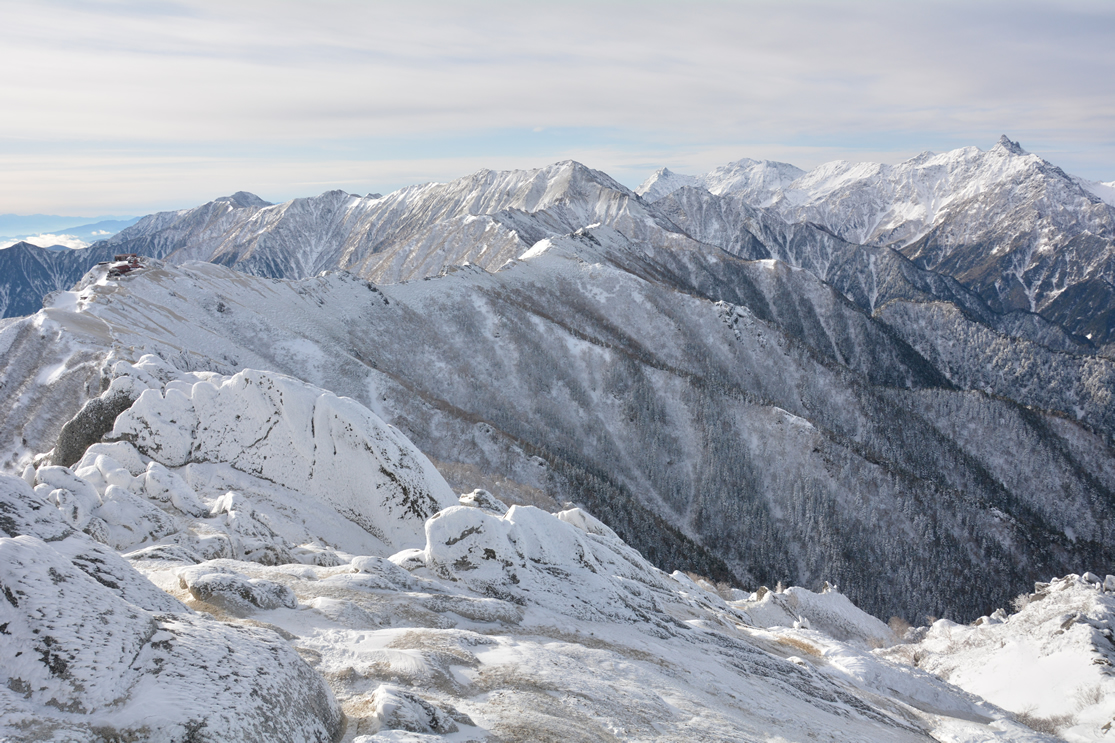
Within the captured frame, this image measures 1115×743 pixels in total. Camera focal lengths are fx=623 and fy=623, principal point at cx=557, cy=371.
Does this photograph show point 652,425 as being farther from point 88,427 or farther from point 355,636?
point 355,636

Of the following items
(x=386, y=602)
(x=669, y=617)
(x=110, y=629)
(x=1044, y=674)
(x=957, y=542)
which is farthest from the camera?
(x=957, y=542)

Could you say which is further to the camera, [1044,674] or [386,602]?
[1044,674]

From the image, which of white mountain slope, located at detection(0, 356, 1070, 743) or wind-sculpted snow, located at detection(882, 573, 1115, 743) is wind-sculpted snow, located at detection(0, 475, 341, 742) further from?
wind-sculpted snow, located at detection(882, 573, 1115, 743)

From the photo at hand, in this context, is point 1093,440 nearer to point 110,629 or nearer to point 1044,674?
point 1044,674

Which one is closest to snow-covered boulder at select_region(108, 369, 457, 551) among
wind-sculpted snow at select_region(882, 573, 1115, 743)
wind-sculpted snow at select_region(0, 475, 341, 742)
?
wind-sculpted snow at select_region(0, 475, 341, 742)

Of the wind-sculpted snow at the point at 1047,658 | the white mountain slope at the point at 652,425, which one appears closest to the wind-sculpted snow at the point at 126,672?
the wind-sculpted snow at the point at 1047,658

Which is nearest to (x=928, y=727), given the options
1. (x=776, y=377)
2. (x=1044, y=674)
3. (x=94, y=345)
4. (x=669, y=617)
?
(x=669, y=617)

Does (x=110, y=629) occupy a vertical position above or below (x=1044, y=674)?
above

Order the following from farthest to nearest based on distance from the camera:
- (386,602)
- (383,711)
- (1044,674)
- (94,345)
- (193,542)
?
1. (94,345)
2. (1044,674)
3. (193,542)
4. (386,602)
5. (383,711)

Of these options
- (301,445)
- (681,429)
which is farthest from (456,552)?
(681,429)
